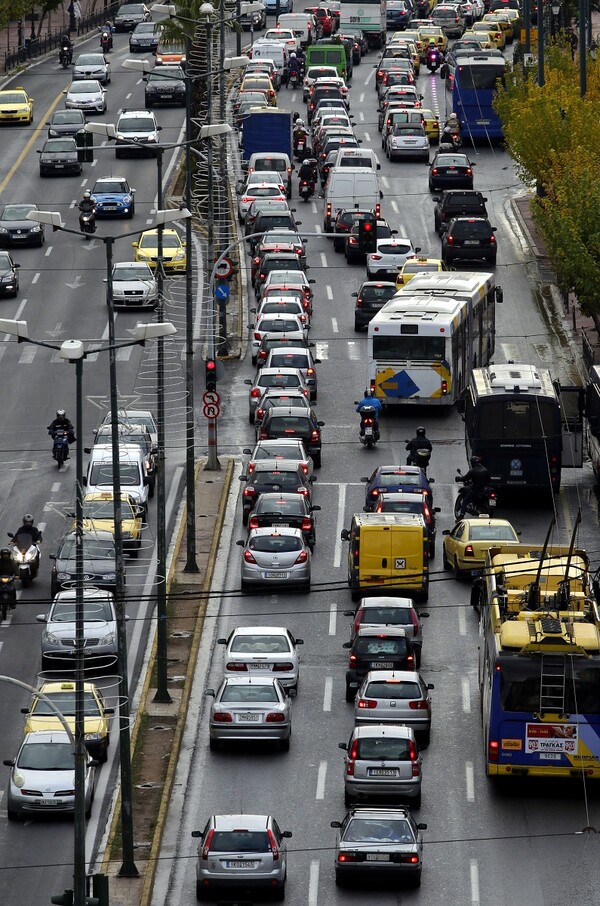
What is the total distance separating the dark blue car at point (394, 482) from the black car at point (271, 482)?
5.20 feet

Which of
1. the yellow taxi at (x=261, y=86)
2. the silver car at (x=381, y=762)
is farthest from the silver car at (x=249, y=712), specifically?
the yellow taxi at (x=261, y=86)

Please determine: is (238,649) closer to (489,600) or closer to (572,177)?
(489,600)

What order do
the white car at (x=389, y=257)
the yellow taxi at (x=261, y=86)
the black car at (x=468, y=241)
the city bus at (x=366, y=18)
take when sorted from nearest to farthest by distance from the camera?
the white car at (x=389, y=257), the black car at (x=468, y=241), the yellow taxi at (x=261, y=86), the city bus at (x=366, y=18)

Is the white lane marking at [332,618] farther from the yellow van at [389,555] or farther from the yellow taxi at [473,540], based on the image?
the yellow taxi at [473,540]

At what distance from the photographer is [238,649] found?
43812mm

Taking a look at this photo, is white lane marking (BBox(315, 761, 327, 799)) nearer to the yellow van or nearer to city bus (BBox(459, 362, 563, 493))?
the yellow van

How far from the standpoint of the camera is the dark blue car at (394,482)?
172 feet

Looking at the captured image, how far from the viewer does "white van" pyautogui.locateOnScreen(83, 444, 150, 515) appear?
53.9 metres

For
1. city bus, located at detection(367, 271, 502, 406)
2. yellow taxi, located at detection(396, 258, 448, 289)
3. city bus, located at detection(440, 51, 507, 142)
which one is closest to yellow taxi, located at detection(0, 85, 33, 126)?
city bus, located at detection(440, 51, 507, 142)

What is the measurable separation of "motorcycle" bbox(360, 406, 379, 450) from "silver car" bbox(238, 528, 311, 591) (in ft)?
36.3

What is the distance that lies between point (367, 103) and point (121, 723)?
78775mm

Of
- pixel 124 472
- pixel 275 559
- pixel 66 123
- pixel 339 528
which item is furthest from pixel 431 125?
pixel 275 559

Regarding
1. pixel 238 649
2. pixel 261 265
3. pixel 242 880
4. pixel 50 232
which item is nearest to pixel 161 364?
pixel 238 649

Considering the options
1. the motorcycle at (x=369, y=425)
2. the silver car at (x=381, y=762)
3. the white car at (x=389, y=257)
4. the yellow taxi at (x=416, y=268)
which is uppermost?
the silver car at (x=381, y=762)
